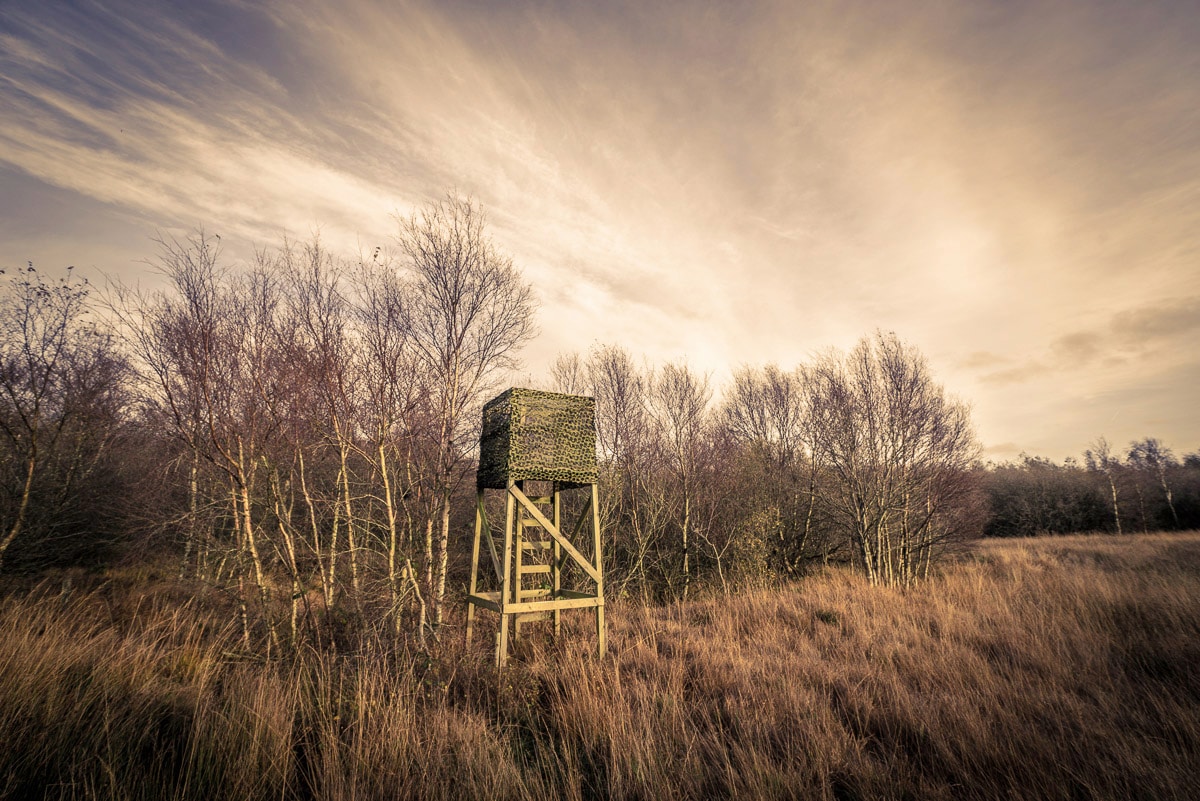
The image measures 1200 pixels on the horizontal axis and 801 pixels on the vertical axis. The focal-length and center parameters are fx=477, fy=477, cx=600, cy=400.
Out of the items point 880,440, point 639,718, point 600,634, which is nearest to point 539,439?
point 600,634

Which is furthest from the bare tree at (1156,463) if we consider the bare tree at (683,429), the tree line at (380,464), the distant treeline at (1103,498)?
the bare tree at (683,429)

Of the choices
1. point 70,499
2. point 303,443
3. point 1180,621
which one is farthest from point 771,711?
point 70,499

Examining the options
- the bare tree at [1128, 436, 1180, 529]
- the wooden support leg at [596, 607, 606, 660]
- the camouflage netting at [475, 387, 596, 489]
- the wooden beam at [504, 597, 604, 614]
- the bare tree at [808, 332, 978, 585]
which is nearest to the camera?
the wooden beam at [504, 597, 604, 614]

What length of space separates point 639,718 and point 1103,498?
137ft

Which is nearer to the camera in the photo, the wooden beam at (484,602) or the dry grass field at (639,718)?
the dry grass field at (639,718)

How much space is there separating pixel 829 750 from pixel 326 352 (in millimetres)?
6841

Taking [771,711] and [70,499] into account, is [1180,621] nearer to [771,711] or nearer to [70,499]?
[771,711]

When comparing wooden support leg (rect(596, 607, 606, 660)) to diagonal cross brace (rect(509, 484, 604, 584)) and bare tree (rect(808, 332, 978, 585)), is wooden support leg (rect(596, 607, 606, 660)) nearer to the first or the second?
diagonal cross brace (rect(509, 484, 604, 584))

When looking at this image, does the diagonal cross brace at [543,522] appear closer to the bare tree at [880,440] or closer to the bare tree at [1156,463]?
the bare tree at [880,440]

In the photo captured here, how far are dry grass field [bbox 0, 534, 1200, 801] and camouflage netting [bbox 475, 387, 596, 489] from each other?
213 centimetres

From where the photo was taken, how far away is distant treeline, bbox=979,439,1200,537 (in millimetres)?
28578

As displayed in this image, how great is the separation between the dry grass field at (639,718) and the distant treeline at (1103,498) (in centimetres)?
2760

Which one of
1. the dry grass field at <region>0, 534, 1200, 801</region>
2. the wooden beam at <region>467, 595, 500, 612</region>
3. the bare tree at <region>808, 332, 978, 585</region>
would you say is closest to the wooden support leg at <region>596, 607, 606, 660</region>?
the dry grass field at <region>0, 534, 1200, 801</region>

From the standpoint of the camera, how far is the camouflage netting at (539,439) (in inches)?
238
